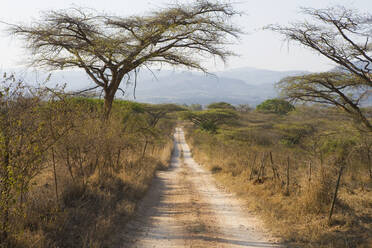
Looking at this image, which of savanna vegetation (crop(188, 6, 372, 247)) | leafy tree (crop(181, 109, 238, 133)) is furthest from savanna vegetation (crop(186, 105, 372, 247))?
leafy tree (crop(181, 109, 238, 133))

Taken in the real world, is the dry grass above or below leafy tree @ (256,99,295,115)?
below

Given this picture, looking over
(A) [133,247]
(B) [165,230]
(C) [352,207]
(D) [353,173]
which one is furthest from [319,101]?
(A) [133,247]

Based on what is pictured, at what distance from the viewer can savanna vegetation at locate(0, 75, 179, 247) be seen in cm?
383

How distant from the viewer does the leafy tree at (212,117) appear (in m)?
35.7

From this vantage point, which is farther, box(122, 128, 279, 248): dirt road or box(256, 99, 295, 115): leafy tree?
box(256, 99, 295, 115): leafy tree

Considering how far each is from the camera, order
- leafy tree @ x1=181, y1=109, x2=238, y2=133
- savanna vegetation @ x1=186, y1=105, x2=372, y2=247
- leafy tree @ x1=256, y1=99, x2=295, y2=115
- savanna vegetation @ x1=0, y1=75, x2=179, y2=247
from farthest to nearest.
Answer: leafy tree @ x1=181, y1=109, x2=238, y2=133 < leafy tree @ x1=256, y1=99, x2=295, y2=115 < savanna vegetation @ x1=186, y1=105, x2=372, y2=247 < savanna vegetation @ x1=0, y1=75, x2=179, y2=247

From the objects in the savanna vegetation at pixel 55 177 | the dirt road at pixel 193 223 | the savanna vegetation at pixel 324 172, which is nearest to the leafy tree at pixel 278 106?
the savanna vegetation at pixel 324 172

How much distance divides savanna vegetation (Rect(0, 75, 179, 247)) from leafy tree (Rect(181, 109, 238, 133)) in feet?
86.3

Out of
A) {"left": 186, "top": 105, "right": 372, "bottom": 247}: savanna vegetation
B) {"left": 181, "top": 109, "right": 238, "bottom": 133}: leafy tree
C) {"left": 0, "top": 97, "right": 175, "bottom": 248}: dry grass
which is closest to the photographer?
{"left": 0, "top": 97, "right": 175, "bottom": 248}: dry grass

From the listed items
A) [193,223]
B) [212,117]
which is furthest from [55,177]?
[212,117]

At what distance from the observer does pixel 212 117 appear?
3684 cm

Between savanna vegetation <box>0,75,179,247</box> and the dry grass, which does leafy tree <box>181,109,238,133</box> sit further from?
savanna vegetation <box>0,75,179,247</box>

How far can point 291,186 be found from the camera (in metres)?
8.59

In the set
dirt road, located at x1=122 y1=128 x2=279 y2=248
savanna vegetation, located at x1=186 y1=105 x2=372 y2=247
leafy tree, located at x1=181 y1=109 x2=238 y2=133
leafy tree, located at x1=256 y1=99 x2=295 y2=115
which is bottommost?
dirt road, located at x1=122 y1=128 x2=279 y2=248
